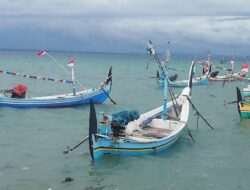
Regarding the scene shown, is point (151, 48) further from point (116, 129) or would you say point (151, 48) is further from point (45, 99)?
point (45, 99)

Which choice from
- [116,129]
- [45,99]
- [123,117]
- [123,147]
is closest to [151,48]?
[123,117]

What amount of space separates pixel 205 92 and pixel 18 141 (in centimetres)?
3413

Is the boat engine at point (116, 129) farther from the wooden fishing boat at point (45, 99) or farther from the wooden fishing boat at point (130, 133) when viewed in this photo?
the wooden fishing boat at point (45, 99)

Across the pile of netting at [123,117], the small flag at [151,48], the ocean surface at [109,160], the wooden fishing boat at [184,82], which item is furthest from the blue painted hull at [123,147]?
the wooden fishing boat at [184,82]

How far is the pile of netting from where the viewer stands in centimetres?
2151

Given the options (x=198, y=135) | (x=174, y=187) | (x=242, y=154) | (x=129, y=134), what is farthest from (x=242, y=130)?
(x=174, y=187)

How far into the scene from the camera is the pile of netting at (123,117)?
21.5 m

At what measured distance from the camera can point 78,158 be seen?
70.2 ft

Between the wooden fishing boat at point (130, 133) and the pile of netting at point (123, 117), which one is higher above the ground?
the pile of netting at point (123, 117)

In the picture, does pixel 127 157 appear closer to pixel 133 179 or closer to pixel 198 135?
pixel 133 179

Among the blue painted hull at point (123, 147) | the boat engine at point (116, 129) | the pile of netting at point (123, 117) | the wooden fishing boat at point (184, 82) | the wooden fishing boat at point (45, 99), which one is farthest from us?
the wooden fishing boat at point (184, 82)

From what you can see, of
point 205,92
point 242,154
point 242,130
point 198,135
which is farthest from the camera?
point 205,92

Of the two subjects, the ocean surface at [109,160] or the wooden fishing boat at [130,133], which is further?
the wooden fishing boat at [130,133]

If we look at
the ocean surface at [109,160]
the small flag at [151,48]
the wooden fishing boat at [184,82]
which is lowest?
the ocean surface at [109,160]
